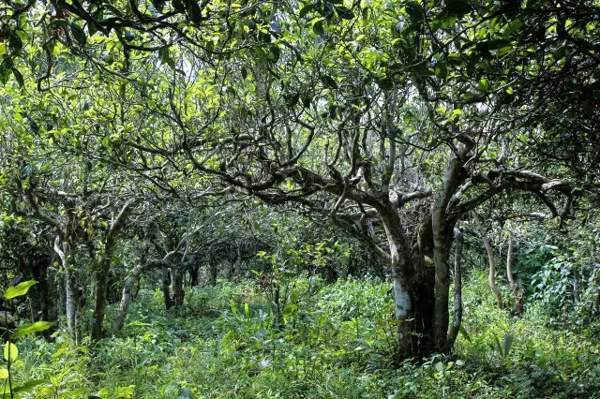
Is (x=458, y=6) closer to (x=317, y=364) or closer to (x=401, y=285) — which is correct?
(x=401, y=285)

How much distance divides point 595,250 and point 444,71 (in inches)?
322

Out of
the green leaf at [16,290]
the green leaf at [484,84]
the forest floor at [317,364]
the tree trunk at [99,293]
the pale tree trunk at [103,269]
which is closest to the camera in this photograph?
the green leaf at [16,290]

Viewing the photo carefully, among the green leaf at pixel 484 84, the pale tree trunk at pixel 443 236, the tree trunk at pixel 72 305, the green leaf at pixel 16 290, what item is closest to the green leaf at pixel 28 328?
the green leaf at pixel 16 290

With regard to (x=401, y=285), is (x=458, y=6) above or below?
above

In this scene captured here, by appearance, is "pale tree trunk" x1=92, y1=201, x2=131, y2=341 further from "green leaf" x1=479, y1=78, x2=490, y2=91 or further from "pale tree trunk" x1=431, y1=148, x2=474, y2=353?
"green leaf" x1=479, y1=78, x2=490, y2=91

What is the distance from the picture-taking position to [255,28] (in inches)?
125

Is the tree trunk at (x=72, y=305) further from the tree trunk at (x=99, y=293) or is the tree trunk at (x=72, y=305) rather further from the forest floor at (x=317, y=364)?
the forest floor at (x=317, y=364)

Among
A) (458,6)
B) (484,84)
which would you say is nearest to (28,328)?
(458,6)

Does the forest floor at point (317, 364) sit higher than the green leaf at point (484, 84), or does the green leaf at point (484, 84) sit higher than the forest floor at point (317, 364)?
the green leaf at point (484, 84)

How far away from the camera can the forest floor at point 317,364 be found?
18.0ft

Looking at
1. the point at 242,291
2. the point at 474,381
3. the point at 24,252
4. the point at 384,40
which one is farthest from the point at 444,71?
the point at 242,291

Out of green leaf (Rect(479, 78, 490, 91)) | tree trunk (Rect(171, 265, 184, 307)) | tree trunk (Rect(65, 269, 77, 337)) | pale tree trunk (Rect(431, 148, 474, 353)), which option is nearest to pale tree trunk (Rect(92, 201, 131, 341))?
tree trunk (Rect(65, 269, 77, 337))

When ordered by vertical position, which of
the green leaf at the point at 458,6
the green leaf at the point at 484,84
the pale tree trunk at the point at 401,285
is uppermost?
the green leaf at the point at 484,84

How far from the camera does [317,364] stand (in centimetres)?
643
